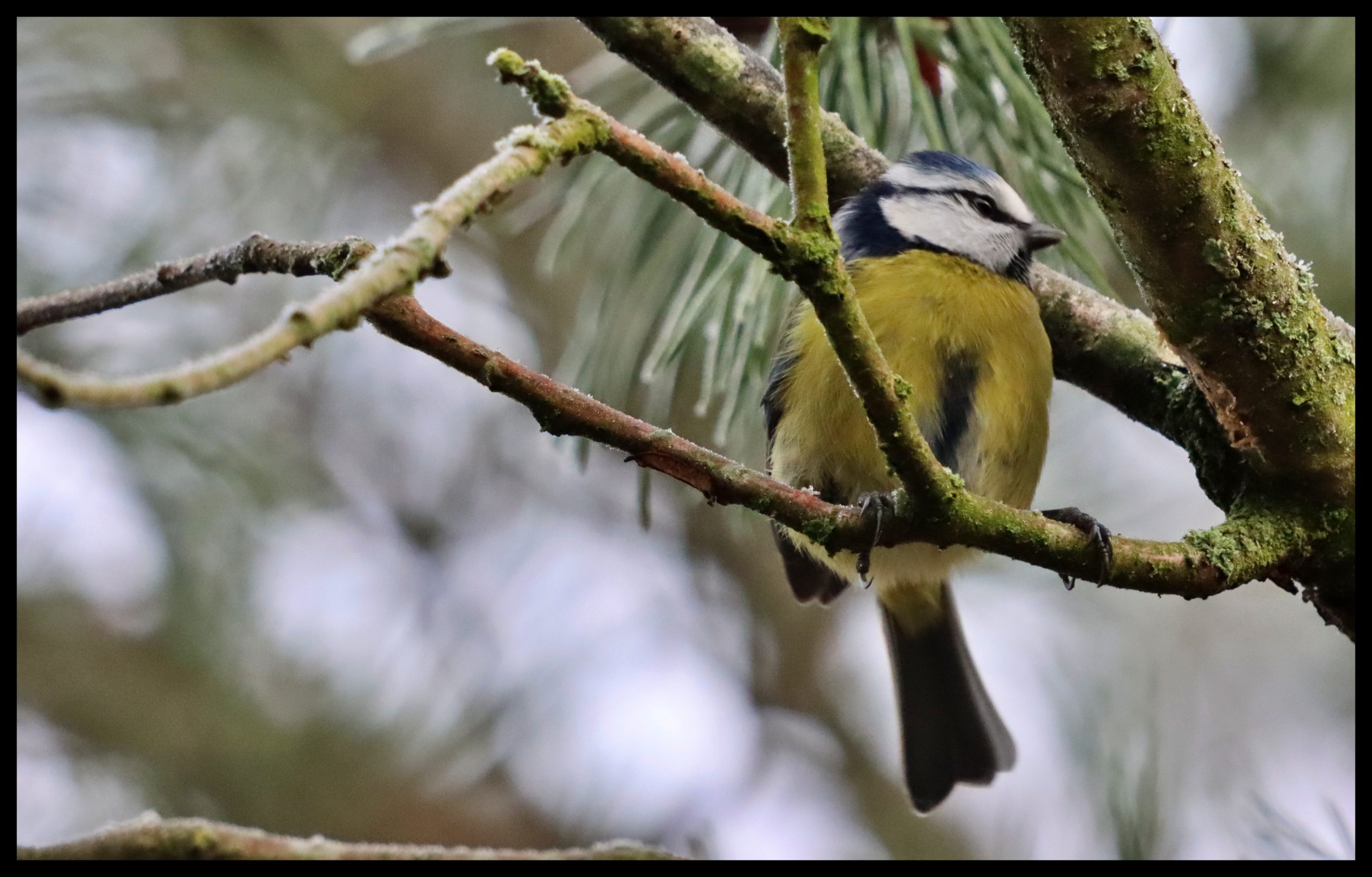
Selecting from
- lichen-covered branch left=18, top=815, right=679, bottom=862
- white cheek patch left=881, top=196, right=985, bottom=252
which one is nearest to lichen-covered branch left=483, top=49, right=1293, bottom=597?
lichen-covered branch left=18, top=815, right=679, bottom=862

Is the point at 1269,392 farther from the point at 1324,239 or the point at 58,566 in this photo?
Result: the point at 58,566

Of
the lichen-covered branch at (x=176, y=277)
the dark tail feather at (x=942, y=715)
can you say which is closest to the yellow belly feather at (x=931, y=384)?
the dark tail feather at (x=942, y=715)

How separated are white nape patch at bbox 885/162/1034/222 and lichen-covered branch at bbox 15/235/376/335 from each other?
104 centimetres

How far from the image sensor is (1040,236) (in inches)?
70.4

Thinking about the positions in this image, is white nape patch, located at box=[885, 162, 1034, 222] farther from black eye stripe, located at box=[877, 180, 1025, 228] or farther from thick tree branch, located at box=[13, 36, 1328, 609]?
thick tree branch, located at box=[13, 36, 1328, 609]

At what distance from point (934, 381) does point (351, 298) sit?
114 centimetres

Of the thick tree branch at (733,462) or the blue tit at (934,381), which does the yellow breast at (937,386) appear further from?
the thick tree branch at (733,462)

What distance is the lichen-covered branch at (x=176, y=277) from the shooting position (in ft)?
2.91

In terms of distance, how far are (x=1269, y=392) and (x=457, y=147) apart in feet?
7.00

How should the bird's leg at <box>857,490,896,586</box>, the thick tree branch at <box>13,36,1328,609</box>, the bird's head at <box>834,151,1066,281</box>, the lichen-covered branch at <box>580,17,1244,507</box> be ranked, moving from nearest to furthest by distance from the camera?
the thick tree branch at <box>13,36,1328,609</box> → the bird's leg at <box>857,490,896,586</box> → the lichen-covered branch at <box>580,17,1244,507</box> → the bird's head at <box>834,151,1066,281</box>

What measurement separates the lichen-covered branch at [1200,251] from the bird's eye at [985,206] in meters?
0.80

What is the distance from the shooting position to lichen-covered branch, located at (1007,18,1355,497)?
0.92m

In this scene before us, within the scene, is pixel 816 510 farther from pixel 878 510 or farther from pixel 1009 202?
pixel 1009 202

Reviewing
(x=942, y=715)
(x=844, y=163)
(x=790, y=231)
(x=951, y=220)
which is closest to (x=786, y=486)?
(x=790, y=231)
